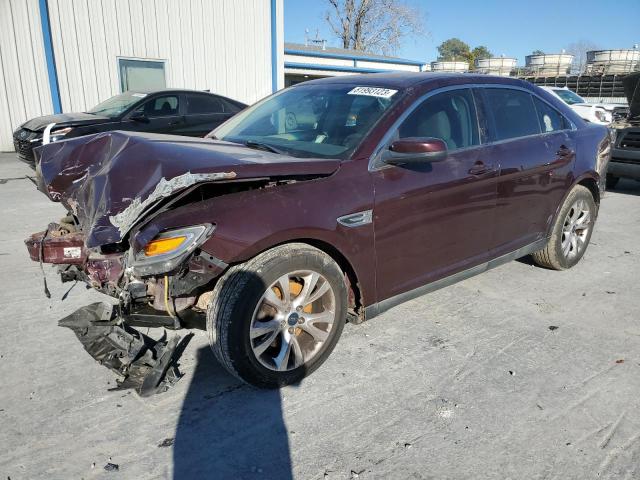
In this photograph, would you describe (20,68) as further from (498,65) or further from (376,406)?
(498,65)

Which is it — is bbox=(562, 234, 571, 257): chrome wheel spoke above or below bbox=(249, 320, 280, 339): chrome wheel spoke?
below

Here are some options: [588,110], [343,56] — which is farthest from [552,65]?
[588,110]

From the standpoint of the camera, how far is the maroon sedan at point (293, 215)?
2529 mm

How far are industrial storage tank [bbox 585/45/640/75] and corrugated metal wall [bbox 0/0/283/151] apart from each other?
32.4 metres

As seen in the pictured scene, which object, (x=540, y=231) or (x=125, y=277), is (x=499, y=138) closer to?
(x=540, y=231)

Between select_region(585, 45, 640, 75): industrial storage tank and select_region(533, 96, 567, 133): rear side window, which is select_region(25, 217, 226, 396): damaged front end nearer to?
select_region(533, 96, 567, 133): rear side window

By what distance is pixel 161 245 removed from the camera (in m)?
2.45

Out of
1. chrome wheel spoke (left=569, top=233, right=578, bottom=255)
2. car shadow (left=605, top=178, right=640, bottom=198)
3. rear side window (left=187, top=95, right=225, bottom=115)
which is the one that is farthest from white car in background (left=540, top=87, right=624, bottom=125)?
rear side window (left=187, top=95, right=225, bottom=115)

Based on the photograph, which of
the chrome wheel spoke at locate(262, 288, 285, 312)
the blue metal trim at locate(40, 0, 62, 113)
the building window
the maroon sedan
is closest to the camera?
the maroon sedan

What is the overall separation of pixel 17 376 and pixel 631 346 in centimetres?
392

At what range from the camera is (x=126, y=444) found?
2.41 metres

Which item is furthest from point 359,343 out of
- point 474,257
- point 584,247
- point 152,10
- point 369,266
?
point 152,10

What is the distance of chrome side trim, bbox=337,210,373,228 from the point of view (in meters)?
2.87

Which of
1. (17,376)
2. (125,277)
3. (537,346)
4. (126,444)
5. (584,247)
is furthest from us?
(584,247)
